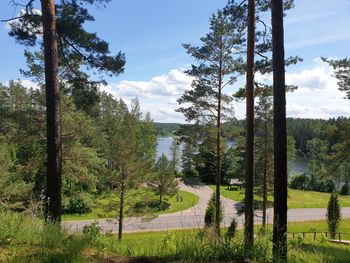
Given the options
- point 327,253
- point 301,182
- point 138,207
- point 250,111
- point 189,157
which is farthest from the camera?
point 301,182

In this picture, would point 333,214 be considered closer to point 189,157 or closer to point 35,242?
point 189,157

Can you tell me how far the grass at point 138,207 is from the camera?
79.7ft

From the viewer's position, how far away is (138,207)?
25.2m

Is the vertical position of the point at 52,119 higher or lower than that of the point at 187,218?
higher

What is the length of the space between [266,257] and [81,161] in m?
16.2

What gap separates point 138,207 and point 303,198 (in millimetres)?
31993

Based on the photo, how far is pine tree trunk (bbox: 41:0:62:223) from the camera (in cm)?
787

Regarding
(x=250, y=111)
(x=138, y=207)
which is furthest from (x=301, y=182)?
(x=250, y=111)

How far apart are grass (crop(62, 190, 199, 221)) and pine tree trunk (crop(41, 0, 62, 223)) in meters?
7.71

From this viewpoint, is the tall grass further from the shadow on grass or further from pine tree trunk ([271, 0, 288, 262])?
pine tree trunk ([271, 0, 288, 262])

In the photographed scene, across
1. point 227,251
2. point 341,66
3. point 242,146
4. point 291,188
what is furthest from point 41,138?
point 291,188

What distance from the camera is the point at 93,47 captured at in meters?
10.5

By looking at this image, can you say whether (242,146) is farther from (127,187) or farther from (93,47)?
(93,47)

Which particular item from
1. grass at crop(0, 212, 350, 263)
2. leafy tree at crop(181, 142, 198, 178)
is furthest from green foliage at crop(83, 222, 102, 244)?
leafy tree at crop(181, 142, 198, 178)
